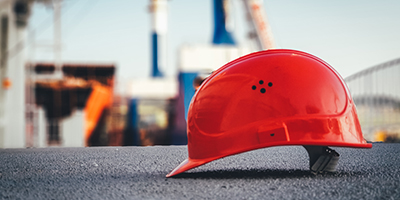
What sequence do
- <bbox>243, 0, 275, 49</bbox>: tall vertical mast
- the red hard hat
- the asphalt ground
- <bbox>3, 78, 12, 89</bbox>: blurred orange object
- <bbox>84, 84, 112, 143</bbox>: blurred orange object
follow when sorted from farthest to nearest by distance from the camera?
1. <bbox>243, 0, 275, 49</bbox>: tall vertical mast
2. <bbox>84, 84, 112, 143</bbox>: blurred orange object
3. <bbox>3, 78, 12, 89</bbox>: blurred orange object
4. the red hard hat
5. the asphalt ground

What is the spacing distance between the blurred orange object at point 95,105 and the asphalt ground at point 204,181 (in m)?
13.8

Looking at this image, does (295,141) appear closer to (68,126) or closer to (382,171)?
(382,171)

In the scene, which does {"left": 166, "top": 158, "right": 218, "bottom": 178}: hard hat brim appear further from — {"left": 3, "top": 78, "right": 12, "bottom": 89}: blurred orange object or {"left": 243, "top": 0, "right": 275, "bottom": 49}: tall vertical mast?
{"left": 243, "top": 0, "right": 275, "bottom": 49}: tall vertical mast

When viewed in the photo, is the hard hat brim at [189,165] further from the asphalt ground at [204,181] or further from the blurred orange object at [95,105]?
the blurred orange object at [95,105]

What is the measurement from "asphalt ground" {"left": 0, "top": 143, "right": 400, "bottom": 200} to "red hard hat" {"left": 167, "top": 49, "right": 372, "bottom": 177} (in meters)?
0.16

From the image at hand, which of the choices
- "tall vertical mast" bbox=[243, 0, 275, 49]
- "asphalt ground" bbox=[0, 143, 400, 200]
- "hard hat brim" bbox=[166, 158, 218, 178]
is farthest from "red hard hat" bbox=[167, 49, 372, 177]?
"tall vertical mast" bbox=[243, 0, 275, 49]

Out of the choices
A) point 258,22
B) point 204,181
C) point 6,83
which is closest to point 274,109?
point 204,181

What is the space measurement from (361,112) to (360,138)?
18.7 feet

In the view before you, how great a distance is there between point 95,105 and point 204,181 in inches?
623

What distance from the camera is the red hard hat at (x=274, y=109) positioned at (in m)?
1.82

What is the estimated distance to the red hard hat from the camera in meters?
1.82

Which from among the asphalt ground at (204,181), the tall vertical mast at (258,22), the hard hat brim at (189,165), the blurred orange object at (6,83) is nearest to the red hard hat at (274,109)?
the hard hat brim at (189,165)

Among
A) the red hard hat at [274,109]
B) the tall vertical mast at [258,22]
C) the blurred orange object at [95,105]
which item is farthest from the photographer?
the tall vertical mast at [258,22]

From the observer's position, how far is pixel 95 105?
666 inches
